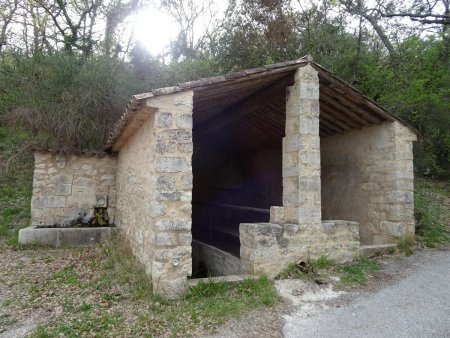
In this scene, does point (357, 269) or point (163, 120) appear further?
point (357, 269)

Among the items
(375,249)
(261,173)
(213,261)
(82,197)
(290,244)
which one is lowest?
(213,261)

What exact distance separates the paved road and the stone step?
86cm

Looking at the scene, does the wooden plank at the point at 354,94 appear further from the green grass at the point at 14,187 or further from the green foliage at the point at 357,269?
the green grass at the point at 14,187

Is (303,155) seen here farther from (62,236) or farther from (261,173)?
(62,236)

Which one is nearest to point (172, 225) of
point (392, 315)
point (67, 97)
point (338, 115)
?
point (392, 315)

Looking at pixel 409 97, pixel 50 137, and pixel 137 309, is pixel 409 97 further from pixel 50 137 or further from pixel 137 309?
pixel 50 137

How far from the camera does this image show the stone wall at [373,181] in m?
5.79

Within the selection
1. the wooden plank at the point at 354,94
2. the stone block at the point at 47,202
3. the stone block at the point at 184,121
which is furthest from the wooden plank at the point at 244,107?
the stone block at the point at 47,202

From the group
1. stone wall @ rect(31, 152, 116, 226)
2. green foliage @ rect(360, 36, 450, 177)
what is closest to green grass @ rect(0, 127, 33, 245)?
stone wall @ rect(31, 152, 116, 226)

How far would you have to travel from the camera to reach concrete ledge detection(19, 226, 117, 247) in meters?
6.81

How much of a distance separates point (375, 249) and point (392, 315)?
2082mm

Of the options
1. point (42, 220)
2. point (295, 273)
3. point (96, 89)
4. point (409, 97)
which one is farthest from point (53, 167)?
point (409, 97)

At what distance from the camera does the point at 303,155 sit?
4867 mm

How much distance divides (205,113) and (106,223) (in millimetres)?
3566
